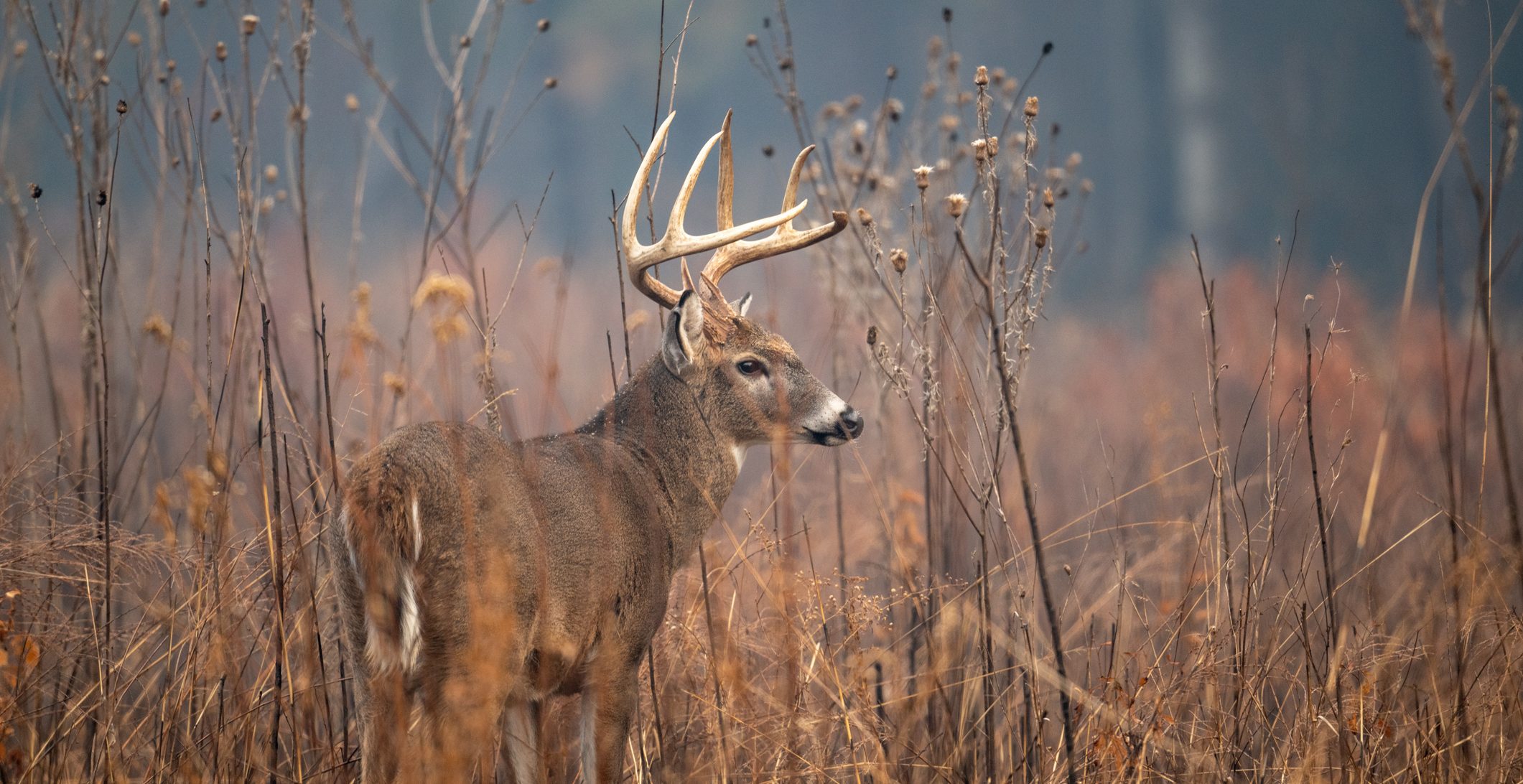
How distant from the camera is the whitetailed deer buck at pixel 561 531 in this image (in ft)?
9.40

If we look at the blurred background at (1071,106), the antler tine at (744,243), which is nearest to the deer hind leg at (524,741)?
the antler tine at (744,243)

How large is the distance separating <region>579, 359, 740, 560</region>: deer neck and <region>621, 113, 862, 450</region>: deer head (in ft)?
0.21

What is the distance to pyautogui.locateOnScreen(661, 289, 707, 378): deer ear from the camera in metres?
4.36

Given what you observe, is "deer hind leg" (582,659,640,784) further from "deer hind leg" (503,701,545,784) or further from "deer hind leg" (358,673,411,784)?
"deer hind leg" (358,673,411,784)

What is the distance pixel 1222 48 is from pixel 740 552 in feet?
79.0

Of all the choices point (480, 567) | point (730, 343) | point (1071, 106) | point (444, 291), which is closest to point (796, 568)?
point (730, 343)

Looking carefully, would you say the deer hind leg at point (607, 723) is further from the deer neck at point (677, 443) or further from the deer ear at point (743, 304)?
the deer ear at point (743, 304)

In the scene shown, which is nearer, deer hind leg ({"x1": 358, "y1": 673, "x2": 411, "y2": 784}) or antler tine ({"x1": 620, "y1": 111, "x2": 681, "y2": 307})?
deer hind leg ({"x1": 358, "y1": 673, "x2": 411, "y2": 784})

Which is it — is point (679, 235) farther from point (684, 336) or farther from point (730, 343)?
point (730, 343)

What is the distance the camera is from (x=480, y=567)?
10.1 feet

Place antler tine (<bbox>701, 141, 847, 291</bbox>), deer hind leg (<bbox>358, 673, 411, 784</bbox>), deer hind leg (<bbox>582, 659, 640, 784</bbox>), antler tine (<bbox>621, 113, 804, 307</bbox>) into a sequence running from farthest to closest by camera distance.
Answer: antler tine (<bbox>701, 141, 847, 291</bbox>)
antler tine (<bbox>621, 113, 804, 307</bbox>)
deer hind leg (<bbox>582, 659, 640, 784</bbox>)
deer hind leg (<bbox>358, 673, 411, 784</bbox>)

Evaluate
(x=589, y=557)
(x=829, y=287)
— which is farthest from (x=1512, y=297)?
(x=589, y=557)

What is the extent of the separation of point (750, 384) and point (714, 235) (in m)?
0.67

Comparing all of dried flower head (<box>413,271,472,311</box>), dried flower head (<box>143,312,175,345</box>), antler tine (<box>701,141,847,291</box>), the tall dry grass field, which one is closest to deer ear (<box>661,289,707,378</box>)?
antler tine (<box>701,141,847,291</box>)
